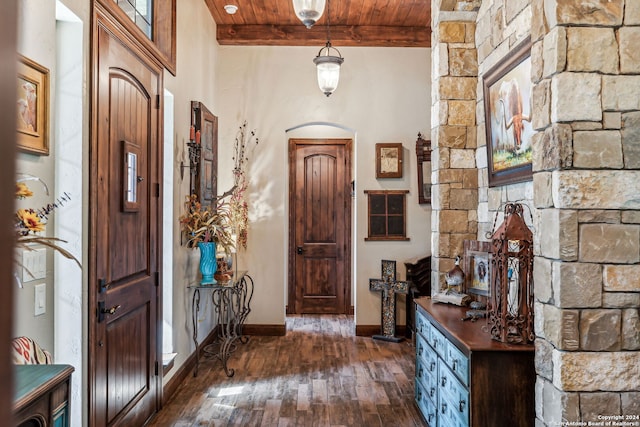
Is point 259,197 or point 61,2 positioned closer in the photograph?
point 61,2

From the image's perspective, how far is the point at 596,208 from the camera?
1820mm

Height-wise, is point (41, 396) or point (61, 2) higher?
point (61, 2)

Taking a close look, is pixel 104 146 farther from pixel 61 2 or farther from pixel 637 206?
pixel 637 206

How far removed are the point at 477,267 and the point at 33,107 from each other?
271 centimetres

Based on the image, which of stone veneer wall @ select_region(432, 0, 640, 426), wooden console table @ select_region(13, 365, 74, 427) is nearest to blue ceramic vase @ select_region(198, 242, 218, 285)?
wooden console table @ select_region(13, 365, 74, 427)

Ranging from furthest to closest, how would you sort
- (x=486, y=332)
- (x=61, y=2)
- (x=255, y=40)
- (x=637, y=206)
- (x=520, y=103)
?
(x=255, y=40)
(x=520, y=103)
(x=486, y=332)
(x=61, y=2)
(x=637, y=206)

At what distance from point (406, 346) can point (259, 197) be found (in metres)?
2.38

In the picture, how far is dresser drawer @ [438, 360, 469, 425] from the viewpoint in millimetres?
2209

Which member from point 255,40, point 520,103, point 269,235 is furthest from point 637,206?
point 255,40

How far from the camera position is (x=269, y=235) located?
545 cm

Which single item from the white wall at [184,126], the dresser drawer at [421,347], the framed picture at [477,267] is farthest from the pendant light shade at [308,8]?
the dresser drawer at [421,347]

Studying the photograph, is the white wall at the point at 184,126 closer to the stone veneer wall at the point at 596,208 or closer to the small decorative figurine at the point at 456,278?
the small decorative figurine at the point at 456,278

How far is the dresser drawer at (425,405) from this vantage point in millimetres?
Result: 2855

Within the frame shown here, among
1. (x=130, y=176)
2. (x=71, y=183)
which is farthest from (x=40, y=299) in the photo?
(x=130, y=176)
